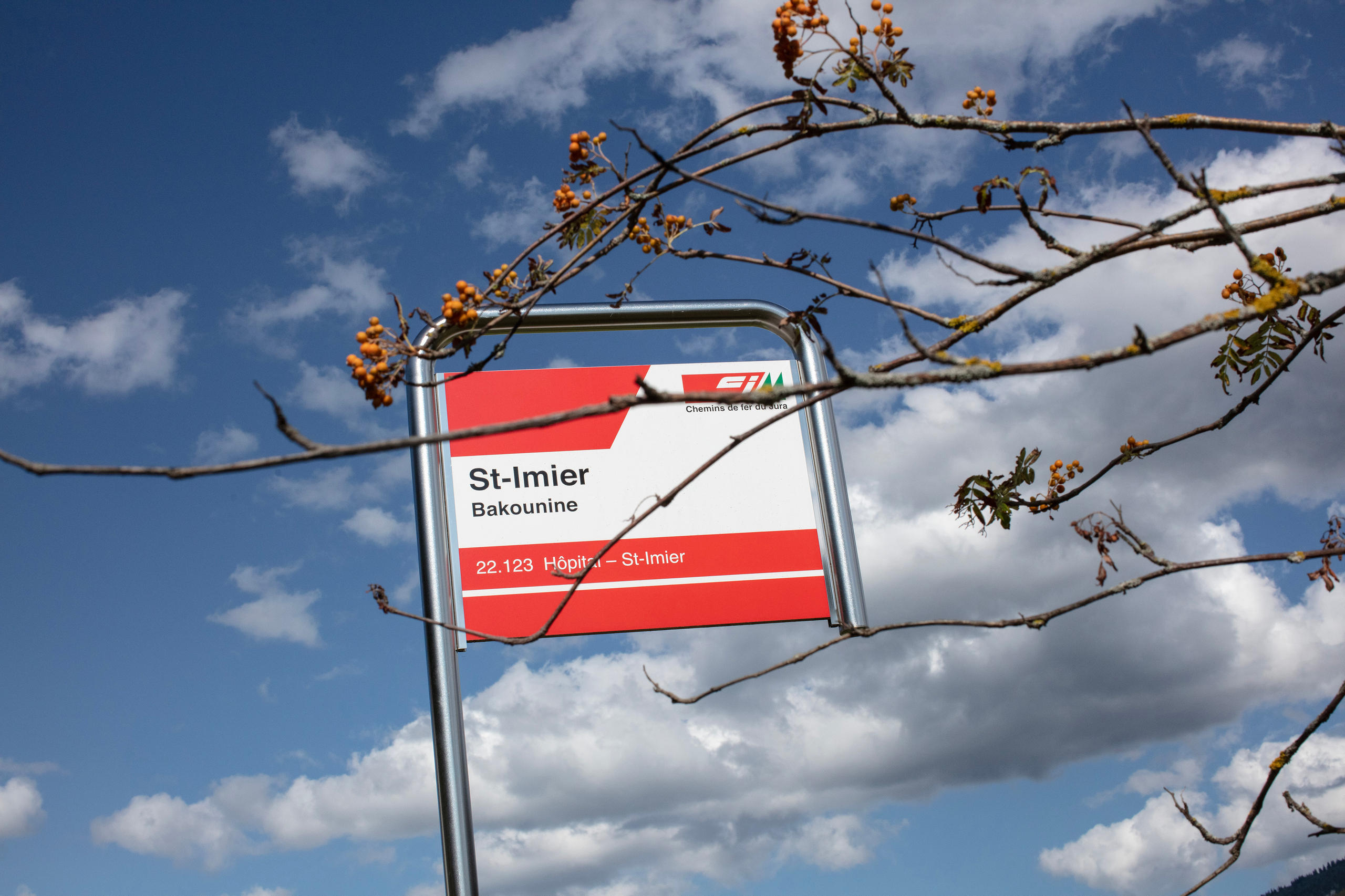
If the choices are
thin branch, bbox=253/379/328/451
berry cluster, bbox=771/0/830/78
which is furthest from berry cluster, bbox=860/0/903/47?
thin branch, bbox=253/379/328/451

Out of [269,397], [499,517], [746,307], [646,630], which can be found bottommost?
[269,397]

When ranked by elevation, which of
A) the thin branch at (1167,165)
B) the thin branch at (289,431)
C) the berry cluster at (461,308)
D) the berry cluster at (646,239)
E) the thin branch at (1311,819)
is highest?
the berry cluster at (646,239)

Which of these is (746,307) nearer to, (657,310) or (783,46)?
(657,310)

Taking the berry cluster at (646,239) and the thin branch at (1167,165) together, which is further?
the berry cluster at (646,239)

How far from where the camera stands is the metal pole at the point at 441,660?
4223mm

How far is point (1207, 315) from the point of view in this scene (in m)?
1.80

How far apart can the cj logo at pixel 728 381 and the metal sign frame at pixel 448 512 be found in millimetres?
214

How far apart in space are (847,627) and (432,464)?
2373mm

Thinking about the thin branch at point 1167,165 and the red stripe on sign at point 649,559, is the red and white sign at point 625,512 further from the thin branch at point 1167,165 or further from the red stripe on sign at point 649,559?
the thin branch at point 1167,165

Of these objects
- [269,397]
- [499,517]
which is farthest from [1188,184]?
[499,517]

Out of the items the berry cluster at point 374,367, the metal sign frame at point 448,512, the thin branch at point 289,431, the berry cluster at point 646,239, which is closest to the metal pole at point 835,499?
the metal sign frame at point 448,512

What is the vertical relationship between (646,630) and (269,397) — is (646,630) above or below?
above

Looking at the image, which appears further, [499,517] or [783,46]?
[499,517]

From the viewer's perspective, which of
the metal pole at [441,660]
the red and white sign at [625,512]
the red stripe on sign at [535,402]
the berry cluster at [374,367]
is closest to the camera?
the berry cluster at [374,367]
